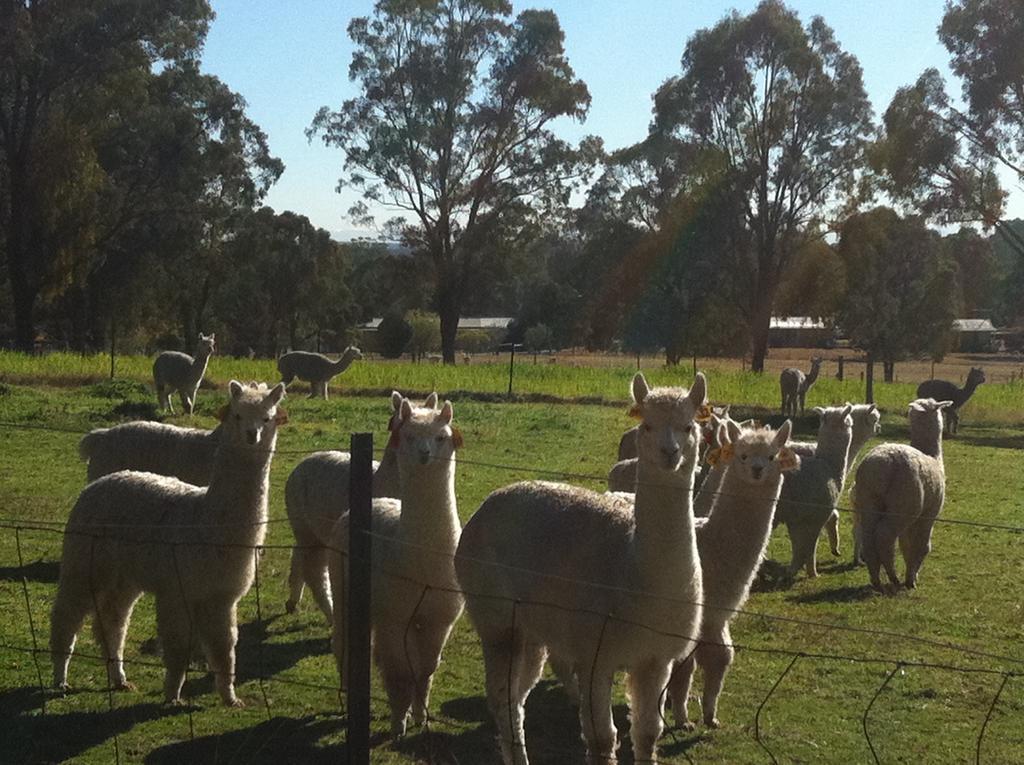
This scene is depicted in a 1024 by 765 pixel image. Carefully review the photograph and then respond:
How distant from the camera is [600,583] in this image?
5.05 m

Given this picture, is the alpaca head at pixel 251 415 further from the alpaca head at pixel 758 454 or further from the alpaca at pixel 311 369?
the alpaca at pixel 311 369

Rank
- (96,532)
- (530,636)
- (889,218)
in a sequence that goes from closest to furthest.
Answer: (530,636)
(96,532)
(889,218)

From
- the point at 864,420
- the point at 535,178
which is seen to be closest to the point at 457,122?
the point at 535,178

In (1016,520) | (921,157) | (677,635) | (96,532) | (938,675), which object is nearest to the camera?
(677,635)

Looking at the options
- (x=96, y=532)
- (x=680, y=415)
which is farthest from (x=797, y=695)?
(x=96, y=532)

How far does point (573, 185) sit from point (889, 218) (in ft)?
35.3

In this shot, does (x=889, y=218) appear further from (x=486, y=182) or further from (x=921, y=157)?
(x=486, y=182)

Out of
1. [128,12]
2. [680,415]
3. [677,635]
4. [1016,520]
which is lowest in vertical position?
[1016,520]

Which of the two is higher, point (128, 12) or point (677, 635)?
point (128, 12)

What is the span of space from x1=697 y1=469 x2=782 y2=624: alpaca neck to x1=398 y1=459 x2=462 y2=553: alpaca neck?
1367 millimetres

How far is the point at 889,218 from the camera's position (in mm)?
39562

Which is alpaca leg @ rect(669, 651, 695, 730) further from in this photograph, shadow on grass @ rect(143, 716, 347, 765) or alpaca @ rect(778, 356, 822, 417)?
alpaca @ rect(778, 356, 822, 417)

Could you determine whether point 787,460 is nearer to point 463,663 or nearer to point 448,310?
point 463,663

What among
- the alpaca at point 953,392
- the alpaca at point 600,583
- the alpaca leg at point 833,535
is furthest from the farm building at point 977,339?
the alpaca at point 600,583
